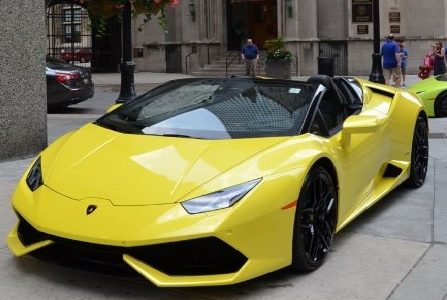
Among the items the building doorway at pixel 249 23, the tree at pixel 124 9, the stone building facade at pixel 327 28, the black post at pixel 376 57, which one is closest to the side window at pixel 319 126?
the tree at pixel 124 9

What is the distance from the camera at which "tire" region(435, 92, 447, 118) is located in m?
13.4

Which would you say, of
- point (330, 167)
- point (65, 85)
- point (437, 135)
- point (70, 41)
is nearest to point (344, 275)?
point (330, 167)

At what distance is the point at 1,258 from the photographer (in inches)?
179

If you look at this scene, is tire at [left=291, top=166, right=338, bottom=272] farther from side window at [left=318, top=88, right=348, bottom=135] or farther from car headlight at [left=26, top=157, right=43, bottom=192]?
car headlight at [left=26, top=157, right=43, bottom=192]

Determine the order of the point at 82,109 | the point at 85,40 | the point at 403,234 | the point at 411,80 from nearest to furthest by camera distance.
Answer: the point at 403,234, the point at 82,109, the point at 411,80, the point at 85,40

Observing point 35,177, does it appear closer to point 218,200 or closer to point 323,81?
point 218,200

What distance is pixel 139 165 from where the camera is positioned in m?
4.14

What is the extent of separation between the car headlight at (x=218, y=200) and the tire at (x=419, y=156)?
10.6ft

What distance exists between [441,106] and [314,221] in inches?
393

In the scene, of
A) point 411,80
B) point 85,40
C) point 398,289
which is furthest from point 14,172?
point 85,40

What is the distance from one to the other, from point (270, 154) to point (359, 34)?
2502 centimetres

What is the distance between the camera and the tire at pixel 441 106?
43.9ft

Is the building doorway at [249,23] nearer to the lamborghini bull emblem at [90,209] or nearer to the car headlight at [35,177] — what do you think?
the car headlight at [35,177]

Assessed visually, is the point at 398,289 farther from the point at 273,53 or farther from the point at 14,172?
the point at 273,53
